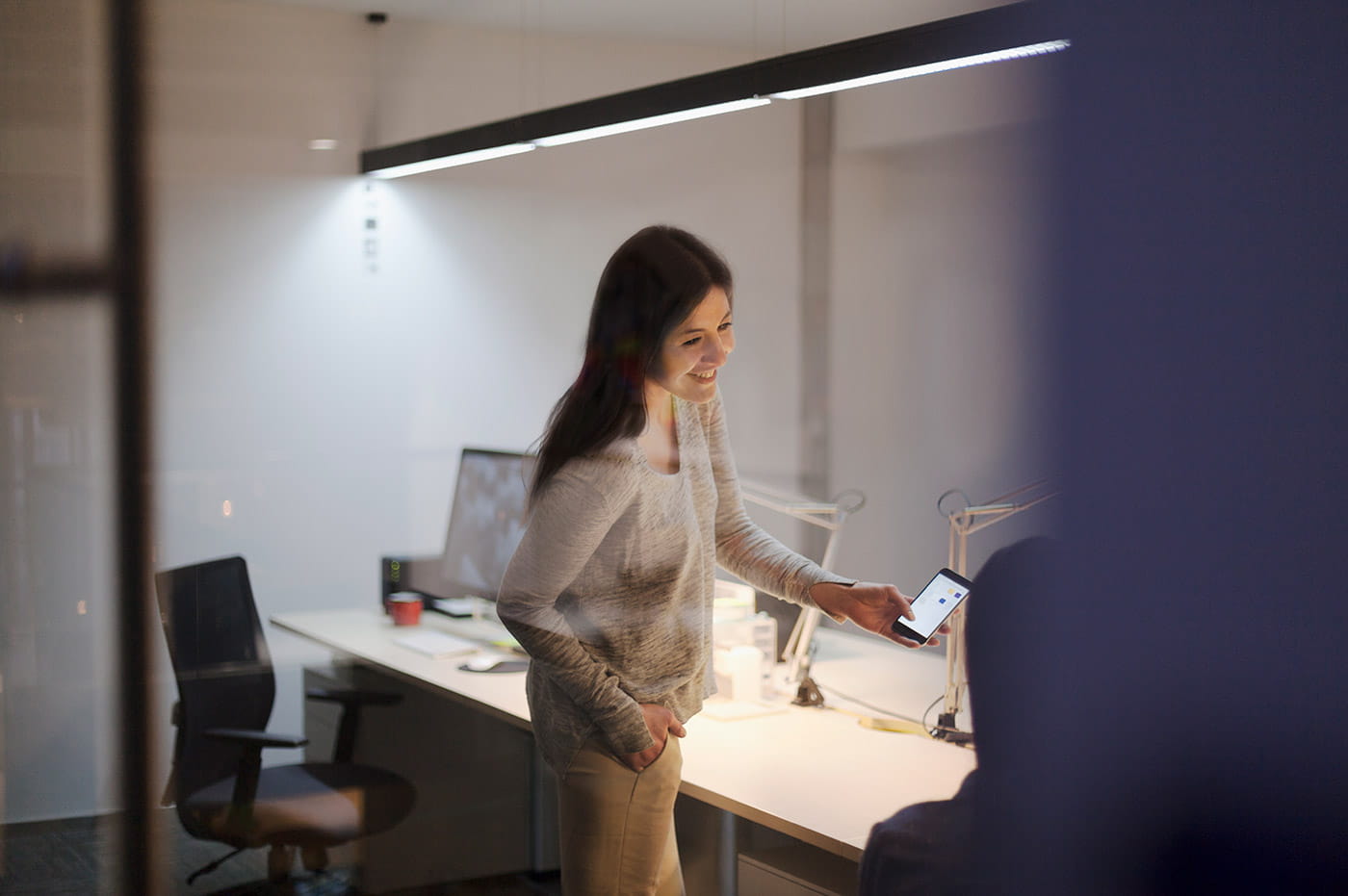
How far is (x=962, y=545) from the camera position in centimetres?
171

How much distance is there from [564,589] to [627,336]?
0.39m

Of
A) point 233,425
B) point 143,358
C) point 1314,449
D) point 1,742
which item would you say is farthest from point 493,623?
point 1314,449

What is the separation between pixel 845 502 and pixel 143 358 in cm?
112

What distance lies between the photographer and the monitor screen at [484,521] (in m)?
1.81

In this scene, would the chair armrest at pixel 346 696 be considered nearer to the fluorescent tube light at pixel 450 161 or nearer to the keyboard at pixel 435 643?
the keyboard at pixel 435 643

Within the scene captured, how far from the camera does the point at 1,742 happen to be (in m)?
1.84

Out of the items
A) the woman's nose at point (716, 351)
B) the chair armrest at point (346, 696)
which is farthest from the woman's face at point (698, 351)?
the chair armrest at point (346, 696)

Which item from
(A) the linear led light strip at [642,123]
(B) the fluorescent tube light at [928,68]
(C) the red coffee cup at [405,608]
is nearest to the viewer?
(B) the fluorescent tube light at [928,68]

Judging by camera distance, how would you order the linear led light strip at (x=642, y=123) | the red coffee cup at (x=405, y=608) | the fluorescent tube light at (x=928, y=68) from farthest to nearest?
1. the red coffee cup at (x=405, y=608)
2. the linear led light strip at (x=642, y=123)
3. the fluorescent tube light at (x=928, y=68)

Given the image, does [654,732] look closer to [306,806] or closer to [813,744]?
[813,744]

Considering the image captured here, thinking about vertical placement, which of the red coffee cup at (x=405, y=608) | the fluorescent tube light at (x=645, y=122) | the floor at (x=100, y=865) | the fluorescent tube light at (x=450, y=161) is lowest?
the floor at (x=100, y=865)

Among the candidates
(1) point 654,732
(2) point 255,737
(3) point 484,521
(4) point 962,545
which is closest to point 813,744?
(1) point 654,732

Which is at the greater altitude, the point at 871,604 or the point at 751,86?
the point at 751,86

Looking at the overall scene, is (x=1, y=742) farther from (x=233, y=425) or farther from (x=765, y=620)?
(x=765, y=620)
